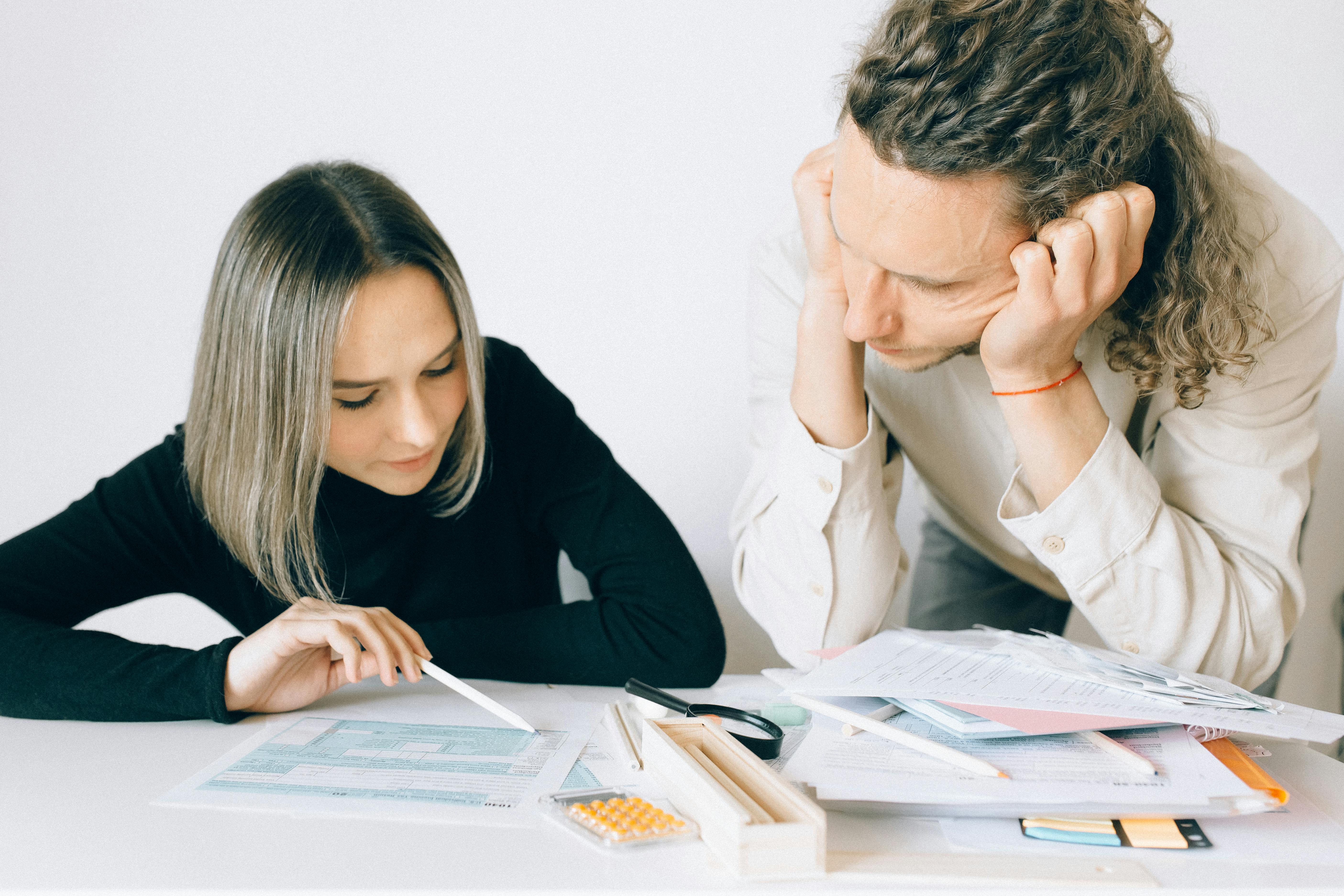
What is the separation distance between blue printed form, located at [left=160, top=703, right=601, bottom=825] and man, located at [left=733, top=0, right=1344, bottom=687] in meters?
0.38

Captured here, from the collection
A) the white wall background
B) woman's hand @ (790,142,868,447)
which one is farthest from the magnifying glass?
the white wall background

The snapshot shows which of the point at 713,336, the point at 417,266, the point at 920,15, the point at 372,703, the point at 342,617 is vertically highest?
the point at 920,15

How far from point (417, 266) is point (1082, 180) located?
668 mm

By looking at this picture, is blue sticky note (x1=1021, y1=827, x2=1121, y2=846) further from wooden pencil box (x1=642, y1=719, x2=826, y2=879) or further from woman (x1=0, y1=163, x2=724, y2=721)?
woman (x1=0, y1=163, x2=724, y2=721)

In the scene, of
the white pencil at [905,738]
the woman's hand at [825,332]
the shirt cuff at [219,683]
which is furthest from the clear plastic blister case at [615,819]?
the woman's hand at [825,332]

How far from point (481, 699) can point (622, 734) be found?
0.13 metres

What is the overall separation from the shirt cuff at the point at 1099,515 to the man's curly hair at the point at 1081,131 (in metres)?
0.11

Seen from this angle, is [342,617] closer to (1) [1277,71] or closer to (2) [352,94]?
(2) [352,94]

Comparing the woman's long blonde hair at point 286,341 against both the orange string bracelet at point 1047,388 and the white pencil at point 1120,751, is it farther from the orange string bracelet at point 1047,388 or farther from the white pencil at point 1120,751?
the white pencil at point 1120,751

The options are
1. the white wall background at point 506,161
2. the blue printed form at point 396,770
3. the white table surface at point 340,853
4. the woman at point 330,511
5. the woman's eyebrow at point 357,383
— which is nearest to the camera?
the white table surface at point 340,853

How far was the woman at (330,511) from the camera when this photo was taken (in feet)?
2.77

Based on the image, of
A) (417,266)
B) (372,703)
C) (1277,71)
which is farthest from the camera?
(1277,71)

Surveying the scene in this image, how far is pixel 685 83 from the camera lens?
1.65 metres

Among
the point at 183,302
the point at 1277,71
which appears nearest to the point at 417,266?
the point at 183,302
